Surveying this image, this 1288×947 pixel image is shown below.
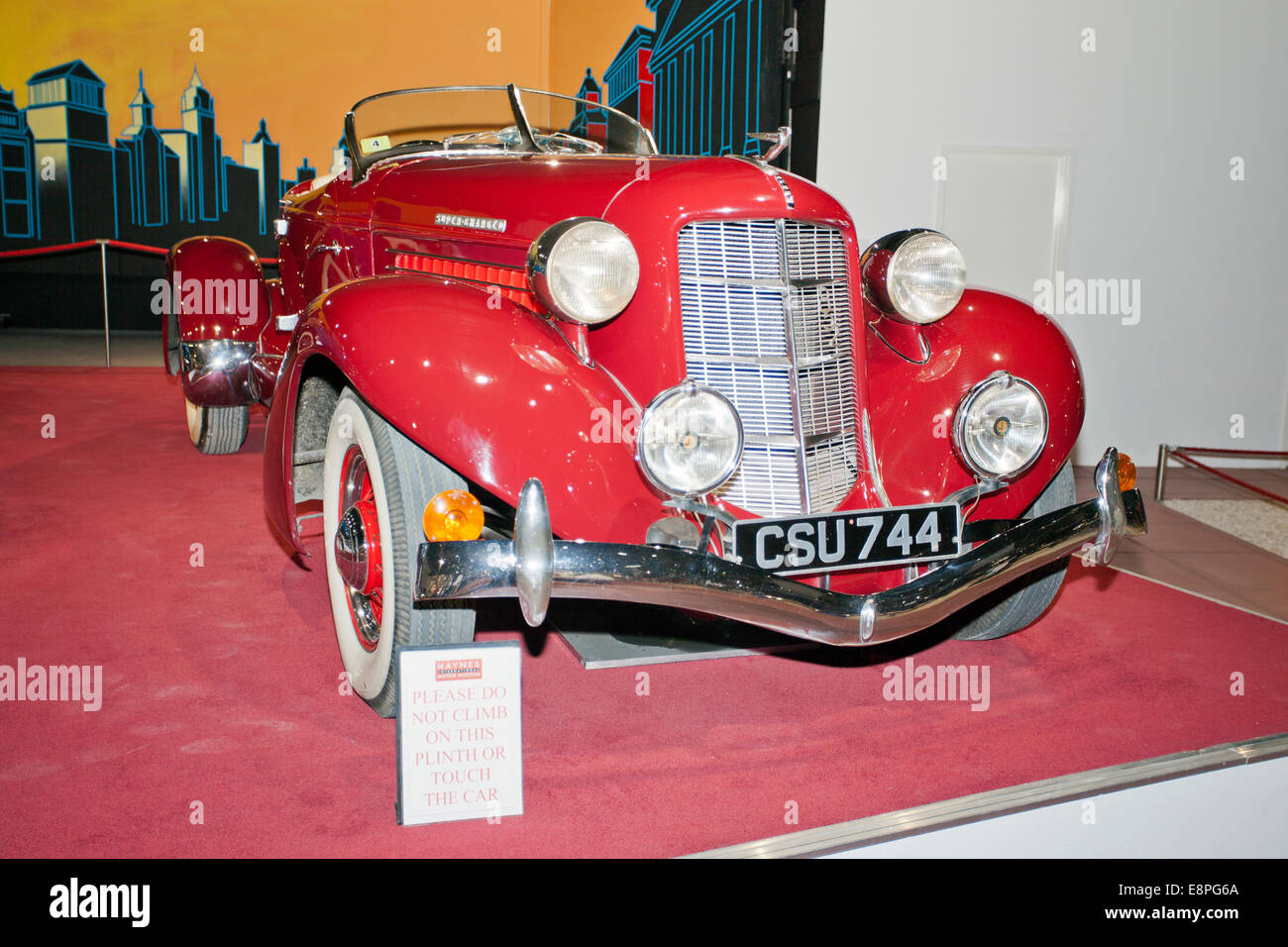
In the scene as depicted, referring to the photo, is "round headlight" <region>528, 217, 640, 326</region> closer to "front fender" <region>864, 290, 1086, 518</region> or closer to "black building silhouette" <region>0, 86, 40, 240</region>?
"front fender" <region>864, 290, 1086, 518</region>

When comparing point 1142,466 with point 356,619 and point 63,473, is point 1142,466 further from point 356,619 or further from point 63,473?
point 63,473

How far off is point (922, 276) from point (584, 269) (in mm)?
955

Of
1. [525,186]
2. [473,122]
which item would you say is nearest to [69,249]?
[473,122]

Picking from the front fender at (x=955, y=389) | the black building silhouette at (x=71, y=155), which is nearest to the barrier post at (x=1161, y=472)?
the front fender at (x=955, y=389)

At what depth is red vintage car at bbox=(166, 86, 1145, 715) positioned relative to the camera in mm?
2043

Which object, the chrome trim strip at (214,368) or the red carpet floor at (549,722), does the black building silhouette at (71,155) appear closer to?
the chrome trim strip at (214,368)

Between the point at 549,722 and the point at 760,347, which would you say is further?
the point at 549,722

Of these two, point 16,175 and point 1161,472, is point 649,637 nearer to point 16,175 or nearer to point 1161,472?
point 1161,472

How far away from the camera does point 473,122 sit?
3.65m

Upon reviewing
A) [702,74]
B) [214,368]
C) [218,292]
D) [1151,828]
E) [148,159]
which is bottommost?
[1151,828]

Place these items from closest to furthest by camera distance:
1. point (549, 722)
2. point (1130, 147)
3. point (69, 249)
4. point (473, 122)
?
point (549, 722) < point (473, 122) < point (1130, 147) < point (69, 249)

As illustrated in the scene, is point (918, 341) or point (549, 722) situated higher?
point (918, 341)

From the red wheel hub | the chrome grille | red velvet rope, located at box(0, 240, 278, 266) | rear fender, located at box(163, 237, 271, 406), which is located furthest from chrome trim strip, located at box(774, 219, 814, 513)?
red velvet rope, located at box(0, 240, 278, 266)

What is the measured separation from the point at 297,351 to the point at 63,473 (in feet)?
9.07
